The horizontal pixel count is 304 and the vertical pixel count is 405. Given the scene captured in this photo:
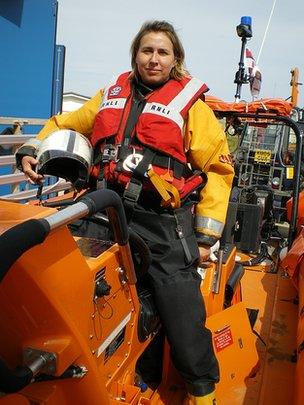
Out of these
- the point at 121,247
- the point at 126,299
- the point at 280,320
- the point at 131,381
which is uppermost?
the point at 121,247

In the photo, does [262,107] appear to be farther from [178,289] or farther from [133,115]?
[178,289]

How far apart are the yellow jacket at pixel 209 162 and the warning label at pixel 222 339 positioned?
2.49ft

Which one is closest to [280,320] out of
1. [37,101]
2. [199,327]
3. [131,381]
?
[199,327]

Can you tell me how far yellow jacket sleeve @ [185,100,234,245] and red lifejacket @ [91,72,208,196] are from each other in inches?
2.9

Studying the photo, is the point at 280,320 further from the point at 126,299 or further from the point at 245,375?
the point at 126,299

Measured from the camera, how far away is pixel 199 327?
228cm

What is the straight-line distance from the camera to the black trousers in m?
2.20

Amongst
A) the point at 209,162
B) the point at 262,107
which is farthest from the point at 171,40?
the point at 262,107

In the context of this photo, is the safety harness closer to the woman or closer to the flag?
the woman

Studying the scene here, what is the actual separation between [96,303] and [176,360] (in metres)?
0.89

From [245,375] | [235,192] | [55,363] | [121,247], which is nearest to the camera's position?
[55,363]

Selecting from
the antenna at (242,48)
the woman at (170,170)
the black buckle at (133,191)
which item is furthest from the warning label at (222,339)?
the antenna at (242,48)

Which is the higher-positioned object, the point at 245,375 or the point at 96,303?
the point at 96,303

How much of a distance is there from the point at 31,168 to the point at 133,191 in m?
0.51
